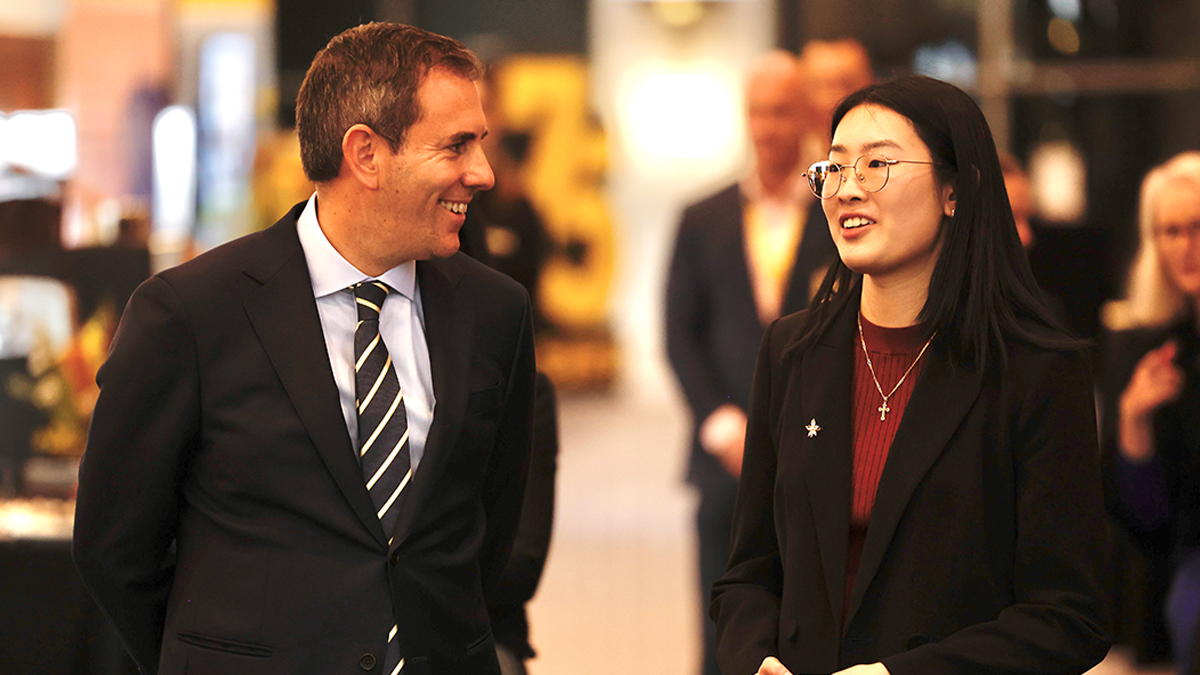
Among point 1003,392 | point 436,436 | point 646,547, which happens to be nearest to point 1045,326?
point 1003,392

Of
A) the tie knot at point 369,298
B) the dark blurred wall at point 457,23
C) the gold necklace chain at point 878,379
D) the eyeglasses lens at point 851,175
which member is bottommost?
the gold necklace chain at point 878,379

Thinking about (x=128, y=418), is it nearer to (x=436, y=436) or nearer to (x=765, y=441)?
(x=436, y=436)

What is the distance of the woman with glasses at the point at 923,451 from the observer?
1830 mm

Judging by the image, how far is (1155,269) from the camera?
141 inches

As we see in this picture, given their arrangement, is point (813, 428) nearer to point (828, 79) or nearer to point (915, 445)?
point (915, 445)

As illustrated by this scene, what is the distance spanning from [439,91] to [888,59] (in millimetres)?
8128

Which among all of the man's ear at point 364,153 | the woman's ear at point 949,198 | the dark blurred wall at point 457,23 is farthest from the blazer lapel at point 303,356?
the dark blurred wall at point 457,23

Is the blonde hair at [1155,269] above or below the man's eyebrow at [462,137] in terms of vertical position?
below

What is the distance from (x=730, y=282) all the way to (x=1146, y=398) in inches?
51.6

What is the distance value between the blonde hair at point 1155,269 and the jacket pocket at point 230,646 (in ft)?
8.68

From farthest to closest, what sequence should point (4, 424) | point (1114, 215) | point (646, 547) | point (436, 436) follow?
point (1114, 215)
point (646, 547)
point (4, 424)
point (436, 436)

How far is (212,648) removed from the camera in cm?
191

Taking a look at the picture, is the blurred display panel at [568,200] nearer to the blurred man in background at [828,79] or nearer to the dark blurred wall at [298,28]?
the dark blurred wall at [298,28]

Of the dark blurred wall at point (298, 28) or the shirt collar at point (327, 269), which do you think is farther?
the dark blurred wall at point (298, 28)
